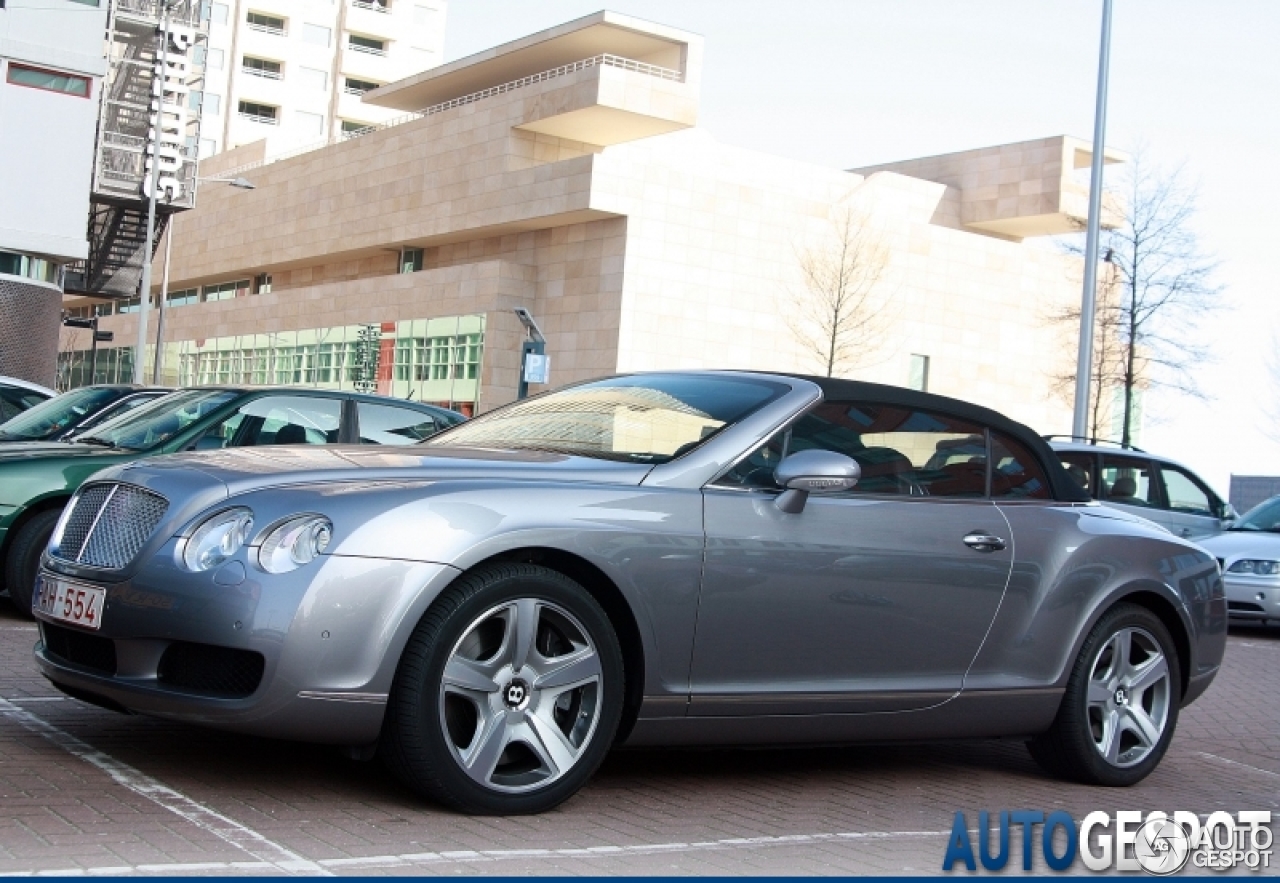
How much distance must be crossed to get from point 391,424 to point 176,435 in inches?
55.7

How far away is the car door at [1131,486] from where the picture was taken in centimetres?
1557

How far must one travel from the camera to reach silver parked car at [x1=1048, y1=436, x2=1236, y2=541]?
15.4m

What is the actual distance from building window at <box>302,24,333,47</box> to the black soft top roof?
93721 millimetres

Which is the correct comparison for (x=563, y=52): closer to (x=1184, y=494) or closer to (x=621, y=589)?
(x=1184, y=494)

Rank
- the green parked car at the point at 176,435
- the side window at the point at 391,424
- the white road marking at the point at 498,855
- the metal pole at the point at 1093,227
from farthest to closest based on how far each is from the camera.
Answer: the metal pole at the point at 1093,227 → the side window at the point at 391,424 → the green parked car at the point at 176,435 → the white road marking at the point at 498,855

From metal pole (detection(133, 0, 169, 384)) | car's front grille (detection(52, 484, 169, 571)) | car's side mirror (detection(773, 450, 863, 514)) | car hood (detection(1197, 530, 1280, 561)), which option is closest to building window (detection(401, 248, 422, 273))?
metal pole (detection(133, 0, 169, 384))

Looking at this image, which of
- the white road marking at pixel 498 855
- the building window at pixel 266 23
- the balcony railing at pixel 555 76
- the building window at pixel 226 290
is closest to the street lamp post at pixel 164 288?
the building window at pixel 226 290

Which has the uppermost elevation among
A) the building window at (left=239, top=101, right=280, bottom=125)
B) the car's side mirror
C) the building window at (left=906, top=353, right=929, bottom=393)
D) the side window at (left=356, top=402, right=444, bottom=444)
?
the building window at (left=239, top=101, right=280, bottom=125)

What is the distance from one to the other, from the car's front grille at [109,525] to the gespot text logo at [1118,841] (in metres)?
2.62

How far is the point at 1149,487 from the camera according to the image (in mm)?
16172

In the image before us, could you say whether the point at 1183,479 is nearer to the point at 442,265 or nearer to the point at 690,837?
the point at 690,837

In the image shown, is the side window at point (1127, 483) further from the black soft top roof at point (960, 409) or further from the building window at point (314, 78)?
the building window at point (314, 78)

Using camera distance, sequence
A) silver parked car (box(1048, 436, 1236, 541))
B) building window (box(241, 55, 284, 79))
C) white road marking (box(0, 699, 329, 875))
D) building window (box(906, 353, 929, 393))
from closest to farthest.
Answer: white road marking (box(0, 699, 329, 875)), silver parked car (box(1048, 436, 1236, 541)), building window (box(906, 353, 929, 393)), building window (box(241, 55, 284, 79))

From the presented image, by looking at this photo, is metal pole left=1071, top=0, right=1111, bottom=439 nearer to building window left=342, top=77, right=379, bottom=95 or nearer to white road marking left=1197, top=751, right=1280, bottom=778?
white road marking left=1197, top=751, right=1280, bottom=778
